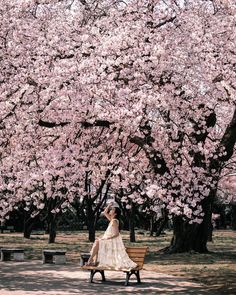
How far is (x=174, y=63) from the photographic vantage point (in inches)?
824

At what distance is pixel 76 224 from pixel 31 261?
43.6m

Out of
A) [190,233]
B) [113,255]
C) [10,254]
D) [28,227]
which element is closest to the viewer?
[113,255]

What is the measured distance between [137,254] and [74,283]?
1.77 meters

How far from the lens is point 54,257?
72.2 feet

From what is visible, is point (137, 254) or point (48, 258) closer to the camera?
point (137, 254)

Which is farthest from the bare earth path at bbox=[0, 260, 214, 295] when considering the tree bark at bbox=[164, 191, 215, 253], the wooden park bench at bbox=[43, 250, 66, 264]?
the tree bark at bbox=[164, 191, 215, 253]

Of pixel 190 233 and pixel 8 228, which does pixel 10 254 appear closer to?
pixel 190 233

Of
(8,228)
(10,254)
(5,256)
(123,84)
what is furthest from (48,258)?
(8,228)

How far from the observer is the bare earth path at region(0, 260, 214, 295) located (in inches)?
561

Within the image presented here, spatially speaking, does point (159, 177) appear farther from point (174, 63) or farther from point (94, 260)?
point (94, 260)

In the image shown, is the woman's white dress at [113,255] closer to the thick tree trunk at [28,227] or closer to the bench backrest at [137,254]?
the bench backrest at [137,254]

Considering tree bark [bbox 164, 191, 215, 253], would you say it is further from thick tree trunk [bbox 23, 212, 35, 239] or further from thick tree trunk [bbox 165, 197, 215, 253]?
thick tree trunk [bbox 23, 212, 35, 239]

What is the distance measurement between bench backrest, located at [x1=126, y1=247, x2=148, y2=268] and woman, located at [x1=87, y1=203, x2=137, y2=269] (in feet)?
1.09

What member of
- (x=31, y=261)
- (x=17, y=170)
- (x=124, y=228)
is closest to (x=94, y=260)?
(x=31, y=261)
